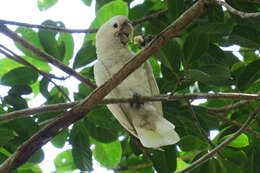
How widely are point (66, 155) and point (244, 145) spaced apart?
5.52 feet

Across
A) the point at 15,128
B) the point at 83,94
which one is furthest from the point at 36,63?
the point at 15,128

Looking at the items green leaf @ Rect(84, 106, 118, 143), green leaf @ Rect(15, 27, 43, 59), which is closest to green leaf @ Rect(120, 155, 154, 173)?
green leaf @ Rect(84, 106, 118, 143)

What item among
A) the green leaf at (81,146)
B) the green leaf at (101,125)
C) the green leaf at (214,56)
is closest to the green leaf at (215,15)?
the green leaf at (214,56)

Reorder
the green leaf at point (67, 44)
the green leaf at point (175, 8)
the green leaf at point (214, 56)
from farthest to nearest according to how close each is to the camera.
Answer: the green leaf at point (67, 44), the green leaf at point (214, 56), the green leaf at point (175, 8)

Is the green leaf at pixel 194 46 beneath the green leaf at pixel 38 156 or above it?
above

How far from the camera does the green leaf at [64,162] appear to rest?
12.2 feet

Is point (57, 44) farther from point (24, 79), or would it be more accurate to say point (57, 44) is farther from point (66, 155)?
point (66, 155)

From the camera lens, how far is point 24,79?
3021 millimetres

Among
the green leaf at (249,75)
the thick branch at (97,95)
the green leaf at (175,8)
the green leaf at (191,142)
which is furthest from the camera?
the green leaf at (191,142)

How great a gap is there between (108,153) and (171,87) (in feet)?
2.79

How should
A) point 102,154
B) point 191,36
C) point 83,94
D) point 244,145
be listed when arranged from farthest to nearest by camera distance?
point 102,154 < point 83,94 < point 244,145 < point 191,36

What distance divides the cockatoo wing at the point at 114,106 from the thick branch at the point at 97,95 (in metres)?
0.79

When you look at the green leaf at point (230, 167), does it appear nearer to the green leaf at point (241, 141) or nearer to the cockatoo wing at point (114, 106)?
the green leaf at point (241, 141)

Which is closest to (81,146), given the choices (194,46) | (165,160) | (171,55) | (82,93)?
(82,93)
